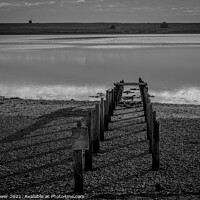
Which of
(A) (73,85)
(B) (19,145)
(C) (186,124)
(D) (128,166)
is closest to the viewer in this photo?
(D) (128,166)

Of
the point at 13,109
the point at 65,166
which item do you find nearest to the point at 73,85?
the point at 13,109

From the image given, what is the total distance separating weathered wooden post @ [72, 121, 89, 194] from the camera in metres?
8.01

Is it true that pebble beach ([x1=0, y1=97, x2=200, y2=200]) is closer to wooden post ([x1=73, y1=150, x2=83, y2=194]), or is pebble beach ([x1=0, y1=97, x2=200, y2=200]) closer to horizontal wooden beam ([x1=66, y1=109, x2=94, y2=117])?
wooden post ([x1=73, y1=150, x2=83, y2=194])

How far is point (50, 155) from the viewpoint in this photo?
11.0m

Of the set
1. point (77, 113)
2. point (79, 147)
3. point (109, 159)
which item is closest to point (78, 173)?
point (79, 147)

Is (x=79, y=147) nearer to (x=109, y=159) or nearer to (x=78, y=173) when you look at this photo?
(x=78, y=173)

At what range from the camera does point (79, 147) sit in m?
→ 8.01

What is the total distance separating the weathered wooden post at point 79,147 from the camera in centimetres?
801

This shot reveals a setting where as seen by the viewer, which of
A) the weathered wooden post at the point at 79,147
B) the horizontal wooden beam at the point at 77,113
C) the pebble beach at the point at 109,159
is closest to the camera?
the weathered wooden post at the point at 79,147

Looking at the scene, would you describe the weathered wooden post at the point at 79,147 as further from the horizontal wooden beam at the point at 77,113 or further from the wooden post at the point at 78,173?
the horizontal wooden beam at the point at 77,113

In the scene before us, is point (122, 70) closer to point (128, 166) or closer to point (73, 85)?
point (73, 85)

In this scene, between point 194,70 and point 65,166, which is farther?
point 194,70

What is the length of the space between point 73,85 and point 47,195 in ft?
76.0

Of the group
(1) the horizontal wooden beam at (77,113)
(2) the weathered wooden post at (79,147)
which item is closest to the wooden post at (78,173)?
(2) the weathered wooden post at (79,147)
